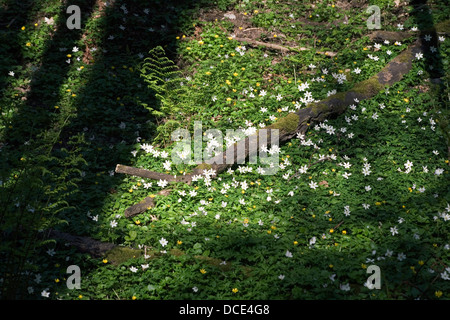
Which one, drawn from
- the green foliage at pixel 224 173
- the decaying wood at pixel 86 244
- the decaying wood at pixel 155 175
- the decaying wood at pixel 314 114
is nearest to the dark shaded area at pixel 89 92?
the green foliage at pixel 224 173

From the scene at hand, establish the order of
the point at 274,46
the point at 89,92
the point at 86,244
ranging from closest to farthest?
the point at 86,244, the point at 89,92, the point at 274,46

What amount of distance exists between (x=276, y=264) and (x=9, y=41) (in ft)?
22.3

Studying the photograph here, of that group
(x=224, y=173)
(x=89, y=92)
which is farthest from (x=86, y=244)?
(x=89, y=92)

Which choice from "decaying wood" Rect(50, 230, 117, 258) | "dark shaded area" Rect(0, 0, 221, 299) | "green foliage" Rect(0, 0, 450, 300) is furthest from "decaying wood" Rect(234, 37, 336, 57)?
"decaying wood" Rect(50, 230, 117, 258)

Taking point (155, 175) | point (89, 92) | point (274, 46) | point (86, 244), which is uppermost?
point (274, 46)

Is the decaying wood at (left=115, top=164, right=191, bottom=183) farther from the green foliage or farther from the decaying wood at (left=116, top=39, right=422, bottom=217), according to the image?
the green foliage

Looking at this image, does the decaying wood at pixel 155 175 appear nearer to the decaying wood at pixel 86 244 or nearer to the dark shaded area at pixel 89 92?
the dark shaded area at pixel 89 92

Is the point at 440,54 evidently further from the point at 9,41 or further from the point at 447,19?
the point at 9,41

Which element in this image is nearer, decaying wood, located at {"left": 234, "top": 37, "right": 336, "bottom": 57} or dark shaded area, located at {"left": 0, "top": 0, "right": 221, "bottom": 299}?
dark shaded area, located at {"left": 0, "top": 0, "right": 221, "bottom": 299}

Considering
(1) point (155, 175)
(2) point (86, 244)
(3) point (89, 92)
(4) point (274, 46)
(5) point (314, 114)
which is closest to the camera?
(2) point (86, 244)

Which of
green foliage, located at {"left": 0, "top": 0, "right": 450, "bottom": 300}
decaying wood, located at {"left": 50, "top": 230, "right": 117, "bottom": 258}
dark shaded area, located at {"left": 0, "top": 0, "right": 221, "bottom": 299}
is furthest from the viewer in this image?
dark shaded area, located at {"left": 0, "top": 0, "right": 221, "bottom": 299}

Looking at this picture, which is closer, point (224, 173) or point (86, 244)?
point (86, 244)

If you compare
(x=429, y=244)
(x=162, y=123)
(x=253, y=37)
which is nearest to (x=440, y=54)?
(x=253, y=37)

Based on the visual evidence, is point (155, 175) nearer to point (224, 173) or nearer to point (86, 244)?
point (224, 173)
